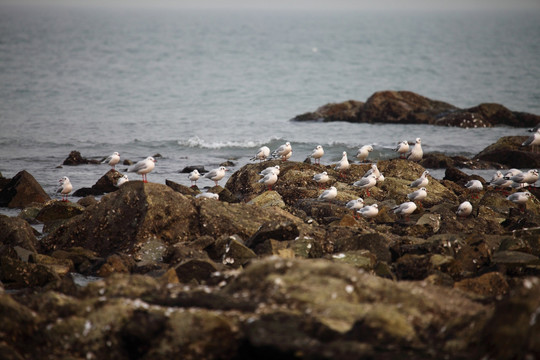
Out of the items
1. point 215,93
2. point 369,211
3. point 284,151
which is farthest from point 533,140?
point 215,93

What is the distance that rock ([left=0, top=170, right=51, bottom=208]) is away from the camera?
1509 centimetres

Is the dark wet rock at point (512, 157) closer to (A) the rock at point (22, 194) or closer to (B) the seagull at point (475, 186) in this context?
(B) the seagull at point (475, 186)

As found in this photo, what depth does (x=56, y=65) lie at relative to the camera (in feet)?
210

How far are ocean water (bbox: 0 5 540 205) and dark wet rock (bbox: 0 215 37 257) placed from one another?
7.48 m

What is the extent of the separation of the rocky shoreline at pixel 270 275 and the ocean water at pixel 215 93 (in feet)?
25.4

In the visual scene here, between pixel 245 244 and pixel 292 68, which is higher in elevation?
pixel 245 244

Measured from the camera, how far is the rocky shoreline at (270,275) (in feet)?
18.2

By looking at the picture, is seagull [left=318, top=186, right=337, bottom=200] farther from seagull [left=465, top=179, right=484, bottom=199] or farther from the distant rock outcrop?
the distant rock outcrop

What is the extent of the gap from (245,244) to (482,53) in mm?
78591

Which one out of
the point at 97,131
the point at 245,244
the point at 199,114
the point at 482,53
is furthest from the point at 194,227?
the point at 482,53

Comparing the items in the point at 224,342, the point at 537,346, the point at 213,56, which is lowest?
the point at 213,56

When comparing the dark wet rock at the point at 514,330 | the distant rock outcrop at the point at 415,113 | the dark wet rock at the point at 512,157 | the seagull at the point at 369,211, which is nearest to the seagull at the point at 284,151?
the seagull at the point at 369,211

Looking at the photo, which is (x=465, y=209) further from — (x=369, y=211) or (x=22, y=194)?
(x=22, y=194)

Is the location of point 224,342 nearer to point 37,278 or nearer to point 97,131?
point 37,278
